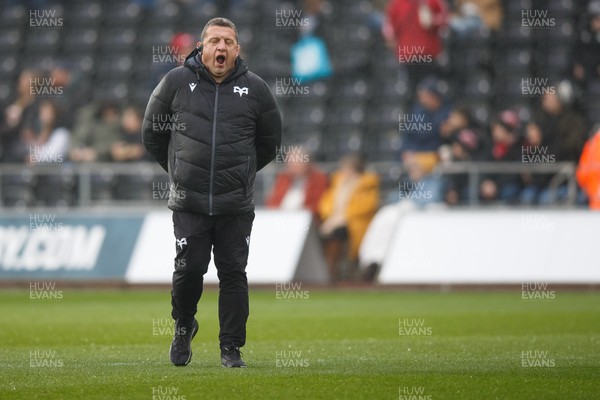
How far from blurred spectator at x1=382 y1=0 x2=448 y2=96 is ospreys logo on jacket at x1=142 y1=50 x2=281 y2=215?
1394 centimetres

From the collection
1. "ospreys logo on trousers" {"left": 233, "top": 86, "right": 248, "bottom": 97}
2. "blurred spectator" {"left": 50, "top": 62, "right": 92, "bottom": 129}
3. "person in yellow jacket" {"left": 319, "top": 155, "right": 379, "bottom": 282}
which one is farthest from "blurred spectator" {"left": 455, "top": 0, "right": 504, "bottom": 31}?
"ospreys logo on trousers" {"left": 233, "top": 86, "right": 248, "bottom": 97}

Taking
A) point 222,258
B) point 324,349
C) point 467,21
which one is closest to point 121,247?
point 467,21

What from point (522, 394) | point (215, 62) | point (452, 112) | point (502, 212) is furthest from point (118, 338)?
point (452, 112)

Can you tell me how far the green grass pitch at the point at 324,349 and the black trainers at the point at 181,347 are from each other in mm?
97

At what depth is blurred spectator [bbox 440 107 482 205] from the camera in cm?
2192

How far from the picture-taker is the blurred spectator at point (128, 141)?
23984 millimetres

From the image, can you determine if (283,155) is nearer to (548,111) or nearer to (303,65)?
(303,65)

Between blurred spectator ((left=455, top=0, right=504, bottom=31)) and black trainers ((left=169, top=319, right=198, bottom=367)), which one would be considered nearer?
black trainers ((left=169, top=319, right=198, bottom=367))

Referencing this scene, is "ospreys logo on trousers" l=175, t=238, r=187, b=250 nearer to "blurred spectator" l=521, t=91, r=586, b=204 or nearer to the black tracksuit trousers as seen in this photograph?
the black tracksuit trousers

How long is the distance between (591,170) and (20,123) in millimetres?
11230

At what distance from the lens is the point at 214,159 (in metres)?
9.74

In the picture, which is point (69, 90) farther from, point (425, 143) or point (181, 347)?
point (181, 347)

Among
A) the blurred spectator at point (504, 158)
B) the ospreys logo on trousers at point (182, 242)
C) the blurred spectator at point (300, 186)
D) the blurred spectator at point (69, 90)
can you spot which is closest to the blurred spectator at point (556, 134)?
the blurred spectator at point (504, 158)

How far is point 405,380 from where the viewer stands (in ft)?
29.5
